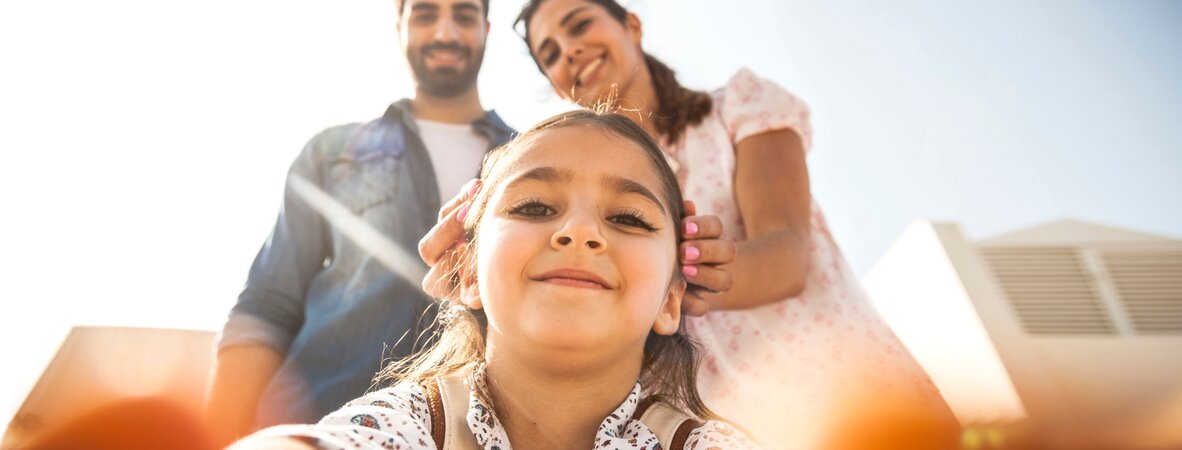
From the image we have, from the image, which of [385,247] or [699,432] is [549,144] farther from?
[385,247]

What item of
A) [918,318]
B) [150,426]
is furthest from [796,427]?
[918,318]

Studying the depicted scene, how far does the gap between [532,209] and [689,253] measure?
32cm

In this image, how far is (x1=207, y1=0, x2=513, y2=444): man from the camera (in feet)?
5.99

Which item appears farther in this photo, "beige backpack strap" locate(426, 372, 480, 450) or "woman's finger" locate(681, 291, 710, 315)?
"woman's finger" locate(681, 291, 710, 315)

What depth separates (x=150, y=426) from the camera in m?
3.26

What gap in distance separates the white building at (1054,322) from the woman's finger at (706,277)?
410 centimetres

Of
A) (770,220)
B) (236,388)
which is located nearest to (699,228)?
(770,220)

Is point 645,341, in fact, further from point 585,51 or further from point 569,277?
point 585,51

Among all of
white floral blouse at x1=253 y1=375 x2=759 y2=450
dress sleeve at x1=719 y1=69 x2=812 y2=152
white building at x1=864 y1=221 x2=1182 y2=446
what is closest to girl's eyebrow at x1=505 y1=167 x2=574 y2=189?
white floral blouse at x1=253 y1=375 x2=759 y2=450

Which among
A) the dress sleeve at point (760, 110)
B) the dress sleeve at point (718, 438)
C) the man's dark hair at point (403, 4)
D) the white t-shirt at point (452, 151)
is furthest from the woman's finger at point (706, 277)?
the man's dark hair at point (403, 4)

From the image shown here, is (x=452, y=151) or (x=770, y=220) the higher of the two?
(x=770, y=220)

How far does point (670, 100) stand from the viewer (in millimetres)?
2090

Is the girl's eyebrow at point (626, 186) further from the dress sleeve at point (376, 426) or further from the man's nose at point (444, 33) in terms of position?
the man's nose at point (444, 33)

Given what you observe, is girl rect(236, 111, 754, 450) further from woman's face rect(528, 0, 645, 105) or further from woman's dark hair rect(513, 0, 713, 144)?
woman's face rect(528, 0, 645, 105)
